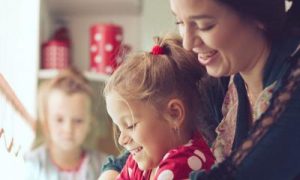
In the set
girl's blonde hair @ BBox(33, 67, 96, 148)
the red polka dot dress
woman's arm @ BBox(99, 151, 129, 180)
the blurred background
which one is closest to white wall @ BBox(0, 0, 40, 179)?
the blurred background

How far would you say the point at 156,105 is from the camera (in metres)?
0.58

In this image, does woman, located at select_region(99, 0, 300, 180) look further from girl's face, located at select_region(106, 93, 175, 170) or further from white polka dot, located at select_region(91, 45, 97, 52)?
white polka dot, located at select_region(91, 45, 97, 52)

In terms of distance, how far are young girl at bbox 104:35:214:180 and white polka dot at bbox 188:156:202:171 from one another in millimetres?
10

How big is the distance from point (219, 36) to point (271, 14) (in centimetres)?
5

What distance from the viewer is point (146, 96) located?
1.89 ft

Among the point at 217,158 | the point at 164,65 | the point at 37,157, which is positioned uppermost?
the point at 164,65

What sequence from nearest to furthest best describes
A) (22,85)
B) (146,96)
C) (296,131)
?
(296,131), (146,96), (22,85)

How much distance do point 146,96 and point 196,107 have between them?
68 mm

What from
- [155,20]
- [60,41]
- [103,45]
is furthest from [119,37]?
[155,20]

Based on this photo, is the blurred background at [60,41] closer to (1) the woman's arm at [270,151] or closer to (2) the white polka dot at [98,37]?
(2) the white polka dot at [98,37]

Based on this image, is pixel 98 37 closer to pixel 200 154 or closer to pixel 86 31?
pixel 86 31

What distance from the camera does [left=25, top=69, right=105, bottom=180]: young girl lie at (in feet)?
4.92

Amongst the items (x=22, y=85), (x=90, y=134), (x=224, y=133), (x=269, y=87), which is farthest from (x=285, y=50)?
(x=90, y=134)

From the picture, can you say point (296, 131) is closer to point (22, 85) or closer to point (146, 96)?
point (146, 96)
